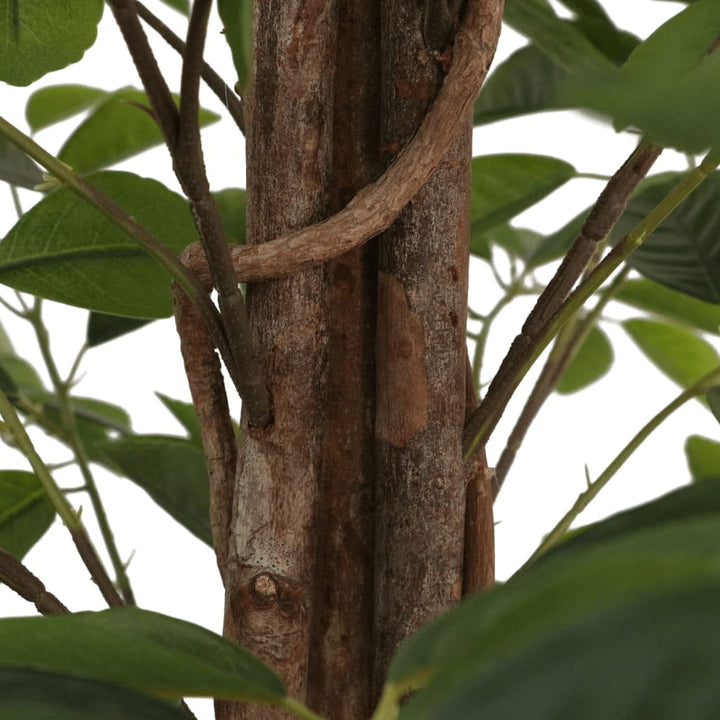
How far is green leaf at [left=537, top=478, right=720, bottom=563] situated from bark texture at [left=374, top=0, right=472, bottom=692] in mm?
146

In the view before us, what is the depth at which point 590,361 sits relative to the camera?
31.1 inches

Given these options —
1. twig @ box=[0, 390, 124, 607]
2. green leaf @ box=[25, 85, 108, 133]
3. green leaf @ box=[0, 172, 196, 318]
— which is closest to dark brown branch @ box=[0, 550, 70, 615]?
twig @ box=[0, 390, 124, 607]

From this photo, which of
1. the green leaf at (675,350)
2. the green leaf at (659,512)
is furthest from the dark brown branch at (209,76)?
the green leaf at (675,350)

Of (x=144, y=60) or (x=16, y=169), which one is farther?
(x=16, y=169)

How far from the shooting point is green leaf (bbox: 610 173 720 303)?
1.69 feet

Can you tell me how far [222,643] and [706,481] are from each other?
13 cm

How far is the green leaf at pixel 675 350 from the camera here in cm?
73

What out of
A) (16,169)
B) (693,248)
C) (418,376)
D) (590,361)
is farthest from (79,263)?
(590,361)

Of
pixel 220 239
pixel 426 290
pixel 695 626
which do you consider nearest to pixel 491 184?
pixel 426 290

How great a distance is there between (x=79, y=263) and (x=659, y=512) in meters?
0.32

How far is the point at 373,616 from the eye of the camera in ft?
1.42

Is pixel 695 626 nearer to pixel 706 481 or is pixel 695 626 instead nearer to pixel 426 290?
pixel 706 481

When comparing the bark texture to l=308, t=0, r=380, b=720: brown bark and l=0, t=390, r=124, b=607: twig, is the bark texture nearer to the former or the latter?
l=308, t=0, r=380, b=720: brown bark

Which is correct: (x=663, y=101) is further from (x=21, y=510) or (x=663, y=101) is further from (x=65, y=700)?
(x=21, y=510)
